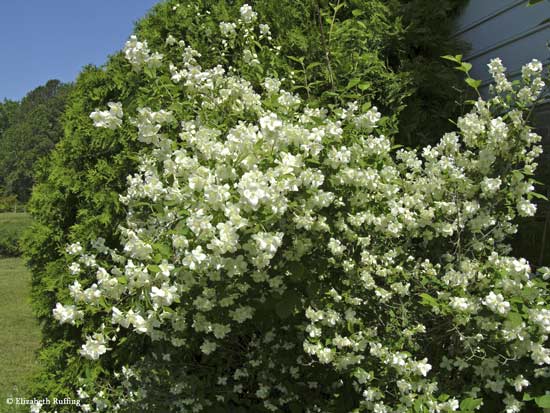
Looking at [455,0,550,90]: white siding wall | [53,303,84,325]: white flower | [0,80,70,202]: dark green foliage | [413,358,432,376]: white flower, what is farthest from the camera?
[0,80,70,202]: dark green foliage

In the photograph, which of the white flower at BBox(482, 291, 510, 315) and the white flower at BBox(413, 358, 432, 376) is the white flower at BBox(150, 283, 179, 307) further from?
the white flower at BBox(482, 291, 510, 315)

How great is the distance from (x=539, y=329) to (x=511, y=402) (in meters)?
0.33

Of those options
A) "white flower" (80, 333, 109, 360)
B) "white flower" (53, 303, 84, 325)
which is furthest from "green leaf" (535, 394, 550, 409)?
"white flower" (53, 303, 84, 325)

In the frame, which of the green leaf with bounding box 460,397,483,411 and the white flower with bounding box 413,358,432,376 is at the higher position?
the white flower with bounding box 413,358,432,376

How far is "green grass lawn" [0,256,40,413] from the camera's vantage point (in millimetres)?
4693

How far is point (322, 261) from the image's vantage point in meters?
2.07

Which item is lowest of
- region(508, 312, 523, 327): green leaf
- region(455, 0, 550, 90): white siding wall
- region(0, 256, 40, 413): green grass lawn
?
region(508, 312, 523, 327): green leaf

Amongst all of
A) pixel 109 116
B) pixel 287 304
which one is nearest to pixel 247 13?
pixel 109 116

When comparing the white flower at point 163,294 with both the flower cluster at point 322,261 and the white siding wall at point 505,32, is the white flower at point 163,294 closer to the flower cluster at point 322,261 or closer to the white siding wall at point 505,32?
the flower cluster at point 322,261

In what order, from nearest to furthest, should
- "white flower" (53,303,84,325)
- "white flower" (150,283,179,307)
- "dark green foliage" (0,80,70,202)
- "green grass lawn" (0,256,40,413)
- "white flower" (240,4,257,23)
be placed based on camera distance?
"white flower" (150,283,179,307) < "white flower" (53,303,84,325) < "white flower" (240,4,257,23) < "green grass lawn" (0,256,40,413) < "dark green foliage" (0,80,70,202)

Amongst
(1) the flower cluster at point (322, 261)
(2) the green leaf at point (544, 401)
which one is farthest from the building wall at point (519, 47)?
(2) the green leaf at point (544, 401)

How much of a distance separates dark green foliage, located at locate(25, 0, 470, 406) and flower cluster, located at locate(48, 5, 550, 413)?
2.89ft

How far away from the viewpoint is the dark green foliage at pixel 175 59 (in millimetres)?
3281

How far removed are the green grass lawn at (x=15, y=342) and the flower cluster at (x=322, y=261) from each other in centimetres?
233
